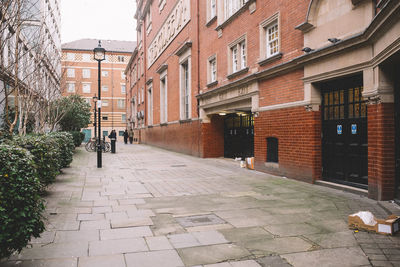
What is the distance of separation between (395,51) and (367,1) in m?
2.31

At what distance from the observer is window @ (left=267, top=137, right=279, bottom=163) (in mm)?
11906

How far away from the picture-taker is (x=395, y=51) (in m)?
5.96

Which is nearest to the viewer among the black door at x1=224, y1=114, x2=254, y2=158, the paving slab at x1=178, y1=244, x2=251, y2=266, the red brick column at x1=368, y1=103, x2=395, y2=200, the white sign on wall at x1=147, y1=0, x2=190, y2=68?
the paving slab at x1=178, y1=244, x2=251, y2=266

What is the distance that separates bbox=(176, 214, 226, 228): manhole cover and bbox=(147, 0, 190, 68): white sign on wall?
696 inches

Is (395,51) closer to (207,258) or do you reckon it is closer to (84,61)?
(207,258)

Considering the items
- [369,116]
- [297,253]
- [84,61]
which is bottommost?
[297,253]

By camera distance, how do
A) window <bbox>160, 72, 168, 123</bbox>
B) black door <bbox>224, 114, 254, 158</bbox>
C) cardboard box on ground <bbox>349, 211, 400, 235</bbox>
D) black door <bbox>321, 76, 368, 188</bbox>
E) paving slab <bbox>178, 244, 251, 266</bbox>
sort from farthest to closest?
window <bbox>160, 72, 168, 123</bbox> < black door <bbox>224, 114, 254, 158</bbox> < black door <bbox>321, 76, 368, 188</bbox> < cardboard box on ground <bbox>349, 211, 400, 235</bbox> < paving slab <bbox>178, 244, 251, 266</bbox>

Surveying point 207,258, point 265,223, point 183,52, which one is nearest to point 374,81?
point 265,223

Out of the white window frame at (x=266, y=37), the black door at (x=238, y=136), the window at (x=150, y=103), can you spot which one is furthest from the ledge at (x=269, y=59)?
the window at (x=150, y=103)

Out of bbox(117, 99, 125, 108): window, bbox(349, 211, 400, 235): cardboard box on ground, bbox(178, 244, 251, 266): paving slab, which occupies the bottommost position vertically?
bbox(178, 244, 251, 266): paving slab

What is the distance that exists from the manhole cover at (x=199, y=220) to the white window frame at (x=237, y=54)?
9317mm

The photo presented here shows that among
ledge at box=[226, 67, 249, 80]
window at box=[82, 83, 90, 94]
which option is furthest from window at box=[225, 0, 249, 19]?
window at box=[82, 83, 90, 94]

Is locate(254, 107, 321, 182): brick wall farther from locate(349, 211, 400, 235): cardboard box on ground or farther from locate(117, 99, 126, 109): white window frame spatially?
locate(117, 99, 126, 109): white window frame

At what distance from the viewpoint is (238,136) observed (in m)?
17.1
